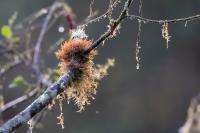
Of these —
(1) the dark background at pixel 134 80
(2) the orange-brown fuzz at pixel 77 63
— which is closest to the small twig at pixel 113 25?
(2) the orange-brown fuzz at pixel 77 63

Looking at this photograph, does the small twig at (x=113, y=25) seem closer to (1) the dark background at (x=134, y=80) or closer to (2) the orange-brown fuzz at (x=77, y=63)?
(2) the orange-brown fuzz at (x=77, y=63)

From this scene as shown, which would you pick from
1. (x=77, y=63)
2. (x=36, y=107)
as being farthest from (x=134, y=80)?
(x=36, y=107)

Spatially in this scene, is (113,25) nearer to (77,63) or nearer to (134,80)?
(77,63)

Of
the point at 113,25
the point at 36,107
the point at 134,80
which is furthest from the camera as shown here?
the point at 134,80

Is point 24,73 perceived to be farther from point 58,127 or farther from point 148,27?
point 148,27

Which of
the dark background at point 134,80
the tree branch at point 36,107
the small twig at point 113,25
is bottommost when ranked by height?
the tree branch at point 36,107

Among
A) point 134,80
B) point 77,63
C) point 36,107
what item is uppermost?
point 134,80

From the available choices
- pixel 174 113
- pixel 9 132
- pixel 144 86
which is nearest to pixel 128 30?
pixel 144 86

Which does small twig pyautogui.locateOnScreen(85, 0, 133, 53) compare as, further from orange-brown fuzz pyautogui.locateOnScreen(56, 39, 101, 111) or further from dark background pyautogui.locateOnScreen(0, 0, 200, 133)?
dark background pyautogui.locateOnScreen(0, 0, 200, 133)
